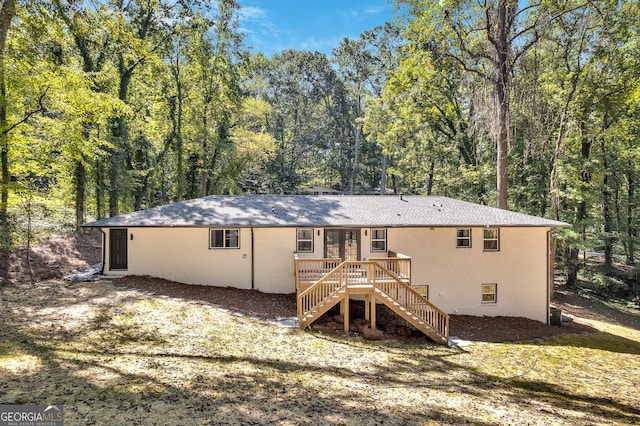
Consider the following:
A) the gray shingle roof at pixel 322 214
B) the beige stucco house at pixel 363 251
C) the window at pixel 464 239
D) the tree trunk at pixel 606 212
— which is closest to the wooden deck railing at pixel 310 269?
the beige stucco house at pixel 363 251

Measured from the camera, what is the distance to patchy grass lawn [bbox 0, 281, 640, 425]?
4.70 meters

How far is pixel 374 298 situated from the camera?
1039 centimetres

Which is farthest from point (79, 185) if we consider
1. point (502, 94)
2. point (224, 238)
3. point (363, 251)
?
point (502, 94)

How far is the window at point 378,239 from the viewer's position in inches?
515

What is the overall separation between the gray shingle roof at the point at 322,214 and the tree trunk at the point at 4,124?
3.33 meters

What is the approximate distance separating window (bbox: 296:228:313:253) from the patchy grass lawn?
12.9 feet

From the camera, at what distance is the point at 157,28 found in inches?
819

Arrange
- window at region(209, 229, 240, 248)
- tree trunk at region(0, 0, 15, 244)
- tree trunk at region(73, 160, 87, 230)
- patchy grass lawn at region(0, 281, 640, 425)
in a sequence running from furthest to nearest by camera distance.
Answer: tree trunk at region(73, 160, 87, 230) < window at region(209, 229, 240, 248) < tree trunk at region(0, 0, 15, 244) < patchy grass lawn at region(0, 281, 640, 425)

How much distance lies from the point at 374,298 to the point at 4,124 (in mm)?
13848

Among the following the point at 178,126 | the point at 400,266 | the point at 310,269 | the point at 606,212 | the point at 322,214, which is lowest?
the point at 310,269

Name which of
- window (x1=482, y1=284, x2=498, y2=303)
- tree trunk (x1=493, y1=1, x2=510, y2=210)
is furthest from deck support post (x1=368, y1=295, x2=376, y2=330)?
tree trunk (x1=493, y1=1, x2=510, y2=210)

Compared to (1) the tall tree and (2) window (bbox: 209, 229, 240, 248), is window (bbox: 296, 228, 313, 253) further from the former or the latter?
(1) the tall tree

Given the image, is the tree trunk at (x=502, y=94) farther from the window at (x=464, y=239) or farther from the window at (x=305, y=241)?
the window at (x=305, y=241)

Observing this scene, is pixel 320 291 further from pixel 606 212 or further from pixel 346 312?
pixel 606 212
